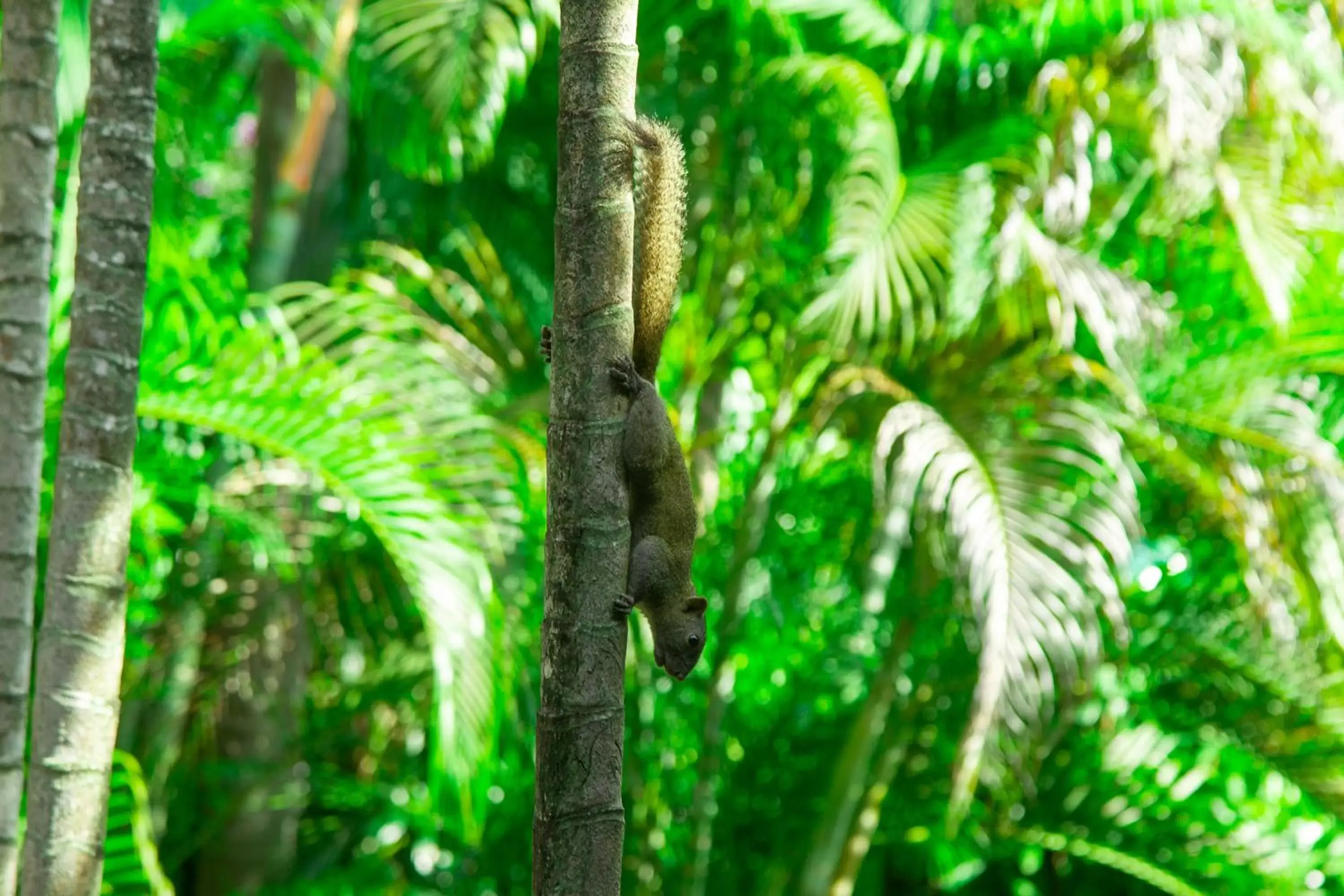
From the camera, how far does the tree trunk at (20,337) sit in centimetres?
198

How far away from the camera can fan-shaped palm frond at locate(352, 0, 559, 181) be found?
11.7ft

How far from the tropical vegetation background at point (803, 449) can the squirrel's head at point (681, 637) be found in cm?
87

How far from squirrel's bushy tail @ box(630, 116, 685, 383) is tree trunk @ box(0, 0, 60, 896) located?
995 mm

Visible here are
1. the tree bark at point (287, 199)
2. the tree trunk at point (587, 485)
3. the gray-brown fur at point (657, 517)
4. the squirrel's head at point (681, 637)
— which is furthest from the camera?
the tree bark at point (287, 199)

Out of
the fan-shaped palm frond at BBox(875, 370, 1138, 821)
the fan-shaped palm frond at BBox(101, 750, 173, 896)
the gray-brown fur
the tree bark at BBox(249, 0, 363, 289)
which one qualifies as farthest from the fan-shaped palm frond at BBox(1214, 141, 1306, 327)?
the fan-shaped palm frond at BBox(101, 750, 173, 896)

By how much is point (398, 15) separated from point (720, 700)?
87.3 inches

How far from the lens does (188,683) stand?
161 inches

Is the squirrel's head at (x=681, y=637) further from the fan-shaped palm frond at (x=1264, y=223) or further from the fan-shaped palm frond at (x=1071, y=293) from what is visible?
the fan-shaped palm frond at (x=1264, y=223)

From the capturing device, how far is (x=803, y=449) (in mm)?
4523

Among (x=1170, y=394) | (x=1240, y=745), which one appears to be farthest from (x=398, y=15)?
(x=1240, y=745)

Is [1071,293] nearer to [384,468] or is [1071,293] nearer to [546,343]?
[384,468]

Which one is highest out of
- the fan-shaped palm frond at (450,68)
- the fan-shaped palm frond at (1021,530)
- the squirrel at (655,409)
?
the fan-shaped palm frond at (450,68)

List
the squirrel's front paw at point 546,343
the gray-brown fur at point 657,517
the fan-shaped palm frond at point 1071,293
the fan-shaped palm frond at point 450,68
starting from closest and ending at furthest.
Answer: the gray-brown fur at point 657,517
the squirrel's front paw at point 546,343
the fan-shaped palm frond at point 1071,293
the fan-shaped palm frond at point 450,68

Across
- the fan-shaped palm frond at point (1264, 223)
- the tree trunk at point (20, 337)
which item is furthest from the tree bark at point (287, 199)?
the fan-shaped palm frond at point (1264, 223)
